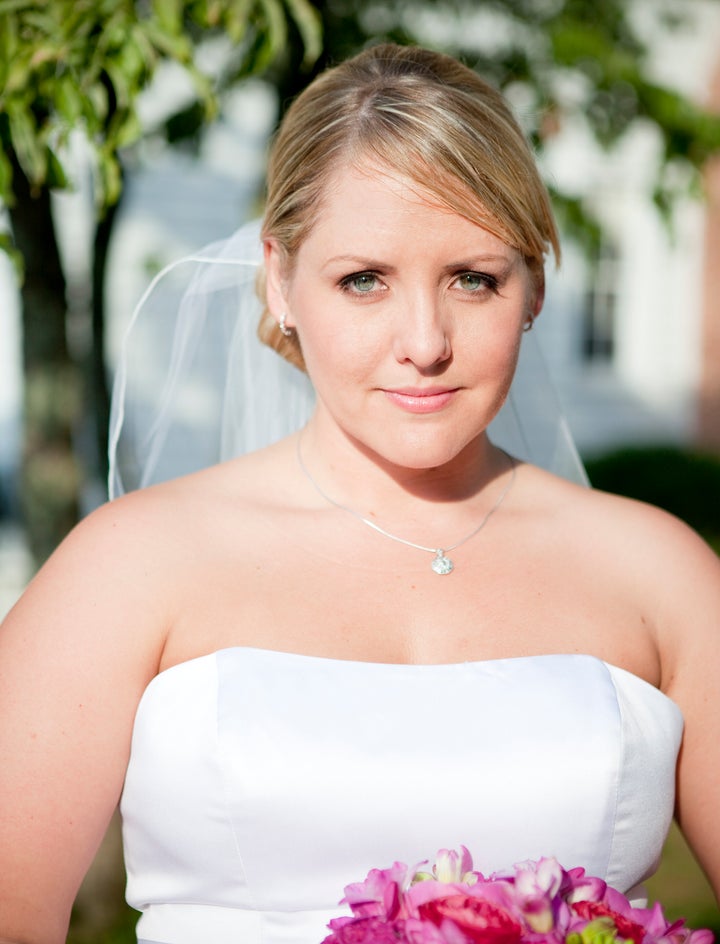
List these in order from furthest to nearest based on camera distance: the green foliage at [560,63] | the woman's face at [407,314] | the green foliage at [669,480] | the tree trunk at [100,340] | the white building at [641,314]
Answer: the white building at [641,314] < the green foliage at [669,480] < the green foliage at [560,63] < the tree trunk at [100,340] < the woman's face at [407,314]

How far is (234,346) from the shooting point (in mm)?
3068

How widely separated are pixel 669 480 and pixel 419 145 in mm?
10685

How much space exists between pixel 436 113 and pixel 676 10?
5498 millimetres

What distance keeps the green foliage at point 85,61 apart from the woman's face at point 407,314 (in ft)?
2.04

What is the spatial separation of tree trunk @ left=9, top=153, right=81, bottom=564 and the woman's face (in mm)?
1836

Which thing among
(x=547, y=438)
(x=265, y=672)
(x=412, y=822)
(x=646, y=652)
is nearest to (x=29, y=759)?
(x=265, y=672)

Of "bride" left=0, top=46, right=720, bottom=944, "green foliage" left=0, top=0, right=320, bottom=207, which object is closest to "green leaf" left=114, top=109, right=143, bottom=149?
"green foliage" left=0, top=0, right=320, bottom=207

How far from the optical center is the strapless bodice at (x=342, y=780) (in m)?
2.09

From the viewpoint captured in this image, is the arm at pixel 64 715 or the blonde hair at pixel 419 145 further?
the blonde hair at pixel 419 145

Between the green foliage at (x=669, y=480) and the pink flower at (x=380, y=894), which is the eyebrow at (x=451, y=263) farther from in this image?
the green foliage at (x=669, y=480)

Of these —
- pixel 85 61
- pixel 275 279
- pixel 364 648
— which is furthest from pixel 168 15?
pixel 364 648

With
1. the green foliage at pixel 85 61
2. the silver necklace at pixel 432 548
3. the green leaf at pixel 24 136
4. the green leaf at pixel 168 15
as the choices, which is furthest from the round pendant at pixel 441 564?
the green leaf at pixel 168 15

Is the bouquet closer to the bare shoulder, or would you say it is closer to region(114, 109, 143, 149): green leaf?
the bare shoulder

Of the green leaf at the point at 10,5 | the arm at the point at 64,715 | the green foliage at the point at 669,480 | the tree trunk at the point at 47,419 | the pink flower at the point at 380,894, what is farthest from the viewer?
the green foliage at the point at 669,480
